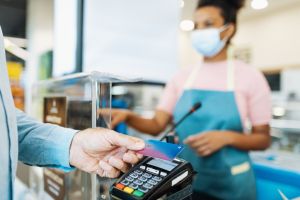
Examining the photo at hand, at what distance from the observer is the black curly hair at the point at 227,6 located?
1.05 metres

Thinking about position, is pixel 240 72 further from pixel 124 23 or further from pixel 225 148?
pixel 124 23

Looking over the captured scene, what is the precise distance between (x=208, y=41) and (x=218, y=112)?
26cm

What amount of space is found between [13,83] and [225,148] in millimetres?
724

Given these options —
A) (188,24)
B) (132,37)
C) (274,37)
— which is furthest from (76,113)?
(274,37)

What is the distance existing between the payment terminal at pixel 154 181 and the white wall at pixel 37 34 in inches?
26.1

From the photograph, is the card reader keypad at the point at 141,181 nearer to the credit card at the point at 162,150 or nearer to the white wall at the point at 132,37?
the credit card at the point at 162,150

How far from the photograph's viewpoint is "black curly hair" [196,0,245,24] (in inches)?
41.2

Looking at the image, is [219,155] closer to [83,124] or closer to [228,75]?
[228,75]

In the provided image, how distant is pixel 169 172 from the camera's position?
427mm

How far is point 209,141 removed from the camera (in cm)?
85

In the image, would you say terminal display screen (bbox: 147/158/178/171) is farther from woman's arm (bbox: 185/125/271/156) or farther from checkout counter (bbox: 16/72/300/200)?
woman's arm (bbox: 185/125/271/156)

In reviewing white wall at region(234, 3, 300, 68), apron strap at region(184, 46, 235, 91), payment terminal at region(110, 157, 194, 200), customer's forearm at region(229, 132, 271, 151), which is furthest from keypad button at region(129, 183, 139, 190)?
white wall at region(234, 3, 300, 68)

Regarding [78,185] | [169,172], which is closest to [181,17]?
[78,185]

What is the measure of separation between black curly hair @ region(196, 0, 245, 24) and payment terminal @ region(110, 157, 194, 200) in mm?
746
